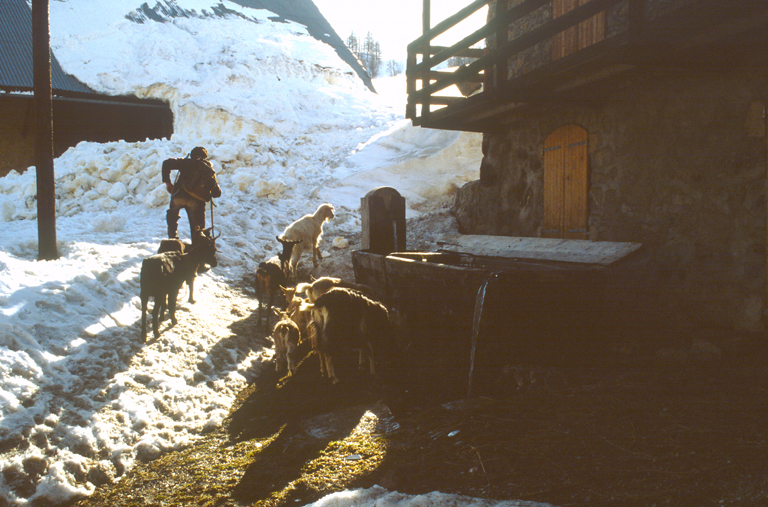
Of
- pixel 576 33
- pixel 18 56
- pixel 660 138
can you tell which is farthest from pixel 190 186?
pixel 18 56

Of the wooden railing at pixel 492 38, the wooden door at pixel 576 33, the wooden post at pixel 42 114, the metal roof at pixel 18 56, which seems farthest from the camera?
the metal roof at pixel 18 56

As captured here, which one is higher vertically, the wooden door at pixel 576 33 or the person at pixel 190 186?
the wooden door at pixel 576 33

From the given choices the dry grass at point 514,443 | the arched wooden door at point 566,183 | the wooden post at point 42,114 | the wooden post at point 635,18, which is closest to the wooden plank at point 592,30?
the arched wooden door at point 566,183

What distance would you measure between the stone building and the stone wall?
0.01m

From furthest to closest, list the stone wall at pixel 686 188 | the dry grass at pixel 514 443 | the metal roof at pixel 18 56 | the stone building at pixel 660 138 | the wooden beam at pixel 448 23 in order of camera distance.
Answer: the metal roof at pixel 18 56 → the wooden beam at pixel 448 23 → the stone wall at pixel 686 188 → the stone building at pixel 660 138 → the dry grass at pixel 514 443

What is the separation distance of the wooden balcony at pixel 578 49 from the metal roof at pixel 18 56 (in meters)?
15.8

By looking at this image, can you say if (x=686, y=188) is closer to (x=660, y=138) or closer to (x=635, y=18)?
(x=660, y=138)

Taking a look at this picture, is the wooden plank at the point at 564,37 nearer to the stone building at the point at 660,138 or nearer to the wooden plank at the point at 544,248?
the stone building at the point at 660,138

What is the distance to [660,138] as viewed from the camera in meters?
6.61

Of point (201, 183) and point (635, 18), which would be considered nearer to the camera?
point (635, 18)

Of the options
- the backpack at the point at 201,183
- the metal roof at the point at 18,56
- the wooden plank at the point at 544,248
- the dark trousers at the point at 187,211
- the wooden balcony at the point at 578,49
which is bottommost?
the wooden plank at the point at 544,248

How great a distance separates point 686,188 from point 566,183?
7.77 feet

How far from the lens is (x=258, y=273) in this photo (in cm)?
759

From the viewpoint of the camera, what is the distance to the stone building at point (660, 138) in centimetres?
547
